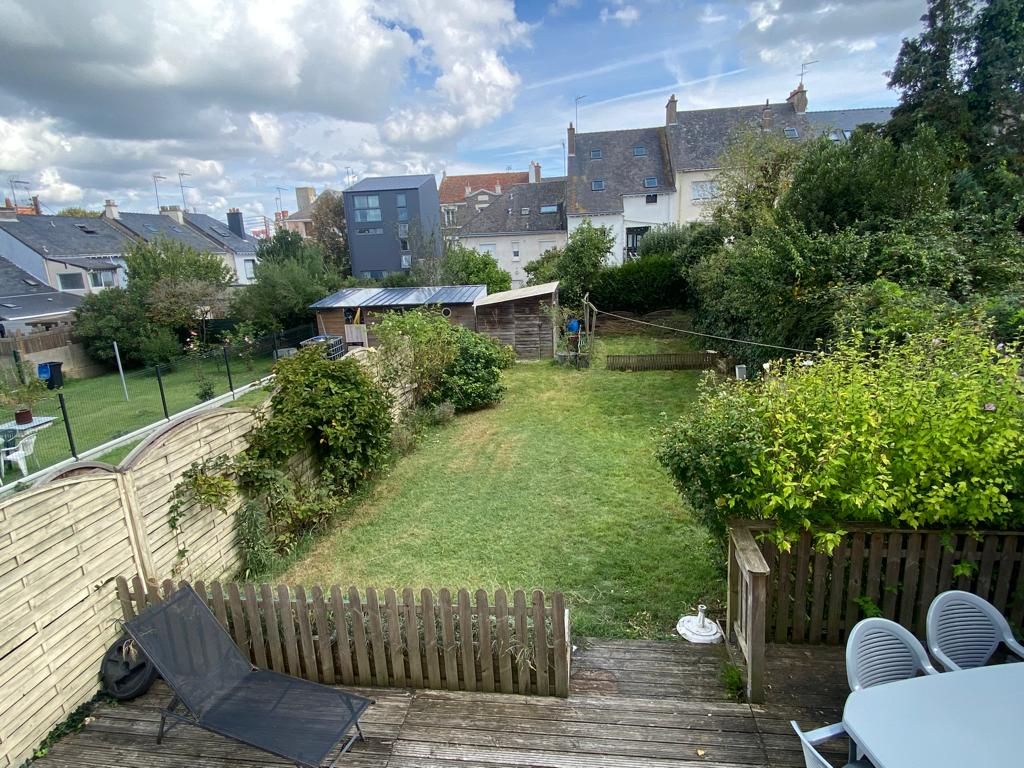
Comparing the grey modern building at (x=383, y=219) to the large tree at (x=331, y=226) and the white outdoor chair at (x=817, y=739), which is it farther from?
the white outdoor chair at (x=817, y=739)

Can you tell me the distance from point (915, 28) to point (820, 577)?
20065 mm

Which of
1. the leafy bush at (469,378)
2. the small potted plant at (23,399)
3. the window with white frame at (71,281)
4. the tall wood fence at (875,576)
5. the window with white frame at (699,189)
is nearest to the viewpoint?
the tall wood fence at (875,576)

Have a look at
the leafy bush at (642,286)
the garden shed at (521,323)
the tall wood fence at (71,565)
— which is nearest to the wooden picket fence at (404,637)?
the tall wood fence at (71,565)

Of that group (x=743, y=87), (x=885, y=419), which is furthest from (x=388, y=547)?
(x=743, y=87)

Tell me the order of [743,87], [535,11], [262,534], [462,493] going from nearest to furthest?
[262,534]
[462,493]
[535,11]
[743,87]

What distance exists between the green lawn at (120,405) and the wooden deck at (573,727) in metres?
9.00

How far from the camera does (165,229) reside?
127ft

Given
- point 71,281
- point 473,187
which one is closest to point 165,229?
point 71,281

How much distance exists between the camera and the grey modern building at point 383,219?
37.1 metres

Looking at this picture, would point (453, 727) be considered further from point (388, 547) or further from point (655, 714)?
point (388, 547)

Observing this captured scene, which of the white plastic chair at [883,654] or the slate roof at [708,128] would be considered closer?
the white plastic chair at [883,654]

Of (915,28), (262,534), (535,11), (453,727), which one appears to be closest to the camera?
(453,727)

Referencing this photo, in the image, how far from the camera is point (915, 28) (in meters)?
16.3

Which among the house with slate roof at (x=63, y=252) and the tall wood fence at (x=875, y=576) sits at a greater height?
the house with slate roof at (x=63, y=252)
